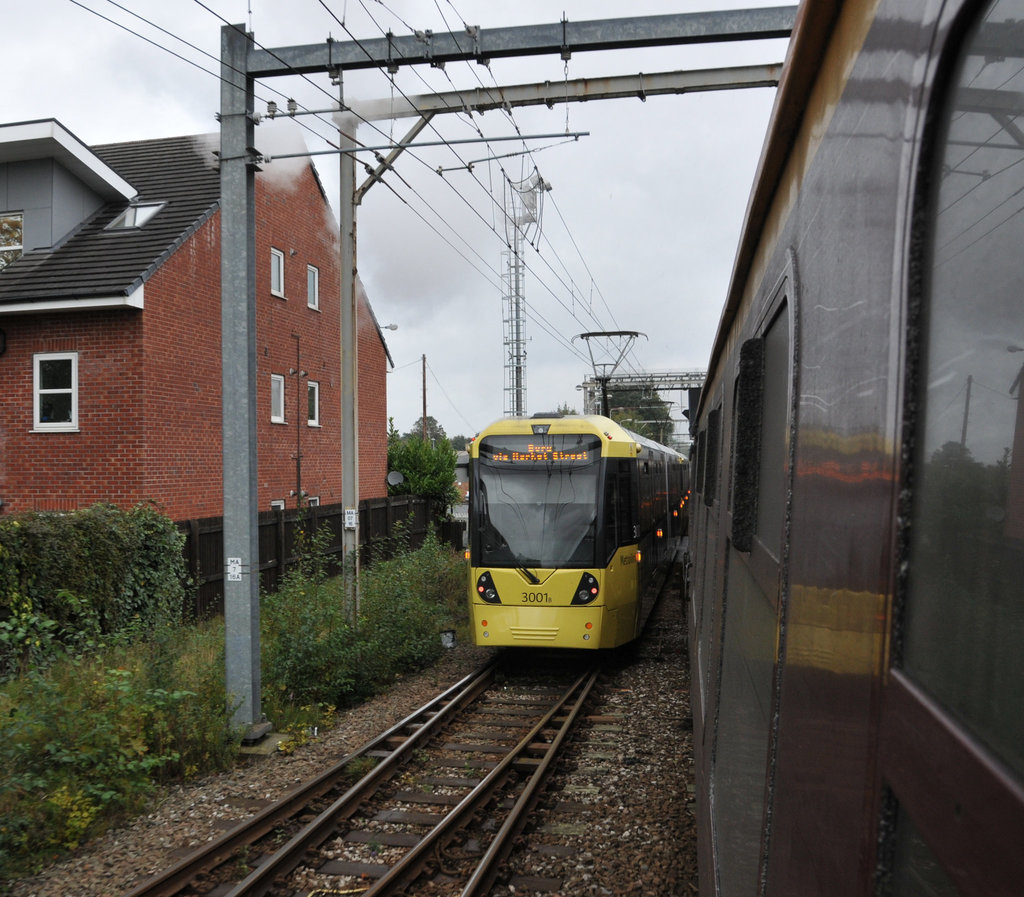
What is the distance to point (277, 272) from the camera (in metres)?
19.9

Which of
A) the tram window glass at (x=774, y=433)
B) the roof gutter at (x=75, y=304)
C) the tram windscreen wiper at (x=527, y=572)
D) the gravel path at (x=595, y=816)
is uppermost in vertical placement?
the roof gutter at (x=75, y=304)

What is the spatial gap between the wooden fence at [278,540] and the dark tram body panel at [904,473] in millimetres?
10259

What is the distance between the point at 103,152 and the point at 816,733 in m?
23.2

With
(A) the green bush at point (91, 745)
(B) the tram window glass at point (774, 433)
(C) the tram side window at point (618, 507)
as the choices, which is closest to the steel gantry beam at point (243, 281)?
(A) the green bush at point (91, 745)

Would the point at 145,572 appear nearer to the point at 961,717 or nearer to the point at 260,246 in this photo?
the point at 260,246

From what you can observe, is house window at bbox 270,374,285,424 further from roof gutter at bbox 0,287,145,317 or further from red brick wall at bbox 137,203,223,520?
roof gutter at bbox 0,287,145,317

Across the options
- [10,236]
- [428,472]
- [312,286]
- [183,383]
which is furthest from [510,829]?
[428,472]

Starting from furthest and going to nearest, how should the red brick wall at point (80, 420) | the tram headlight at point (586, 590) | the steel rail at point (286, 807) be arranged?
the red brick wall at point (80, 420) → the tram headlight at point (586, 590) → the steel rail at point (286, 807)

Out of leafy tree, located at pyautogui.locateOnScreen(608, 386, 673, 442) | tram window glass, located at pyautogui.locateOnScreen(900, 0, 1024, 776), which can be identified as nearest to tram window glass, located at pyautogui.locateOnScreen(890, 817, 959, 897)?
tram window glass, located at pyautogui.locateOnScreen(900, 0, 1024, 776)

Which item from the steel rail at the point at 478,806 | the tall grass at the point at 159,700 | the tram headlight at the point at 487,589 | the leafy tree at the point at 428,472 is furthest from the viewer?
the leafy tree at the point at 428,472

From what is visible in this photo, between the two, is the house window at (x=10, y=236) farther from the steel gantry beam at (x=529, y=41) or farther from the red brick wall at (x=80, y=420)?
the steel gantry beam at (x=529, y=41)

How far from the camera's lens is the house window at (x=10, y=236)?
16.7 metres

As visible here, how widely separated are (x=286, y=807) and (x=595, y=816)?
2212mm

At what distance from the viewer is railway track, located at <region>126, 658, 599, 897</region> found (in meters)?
5.25
